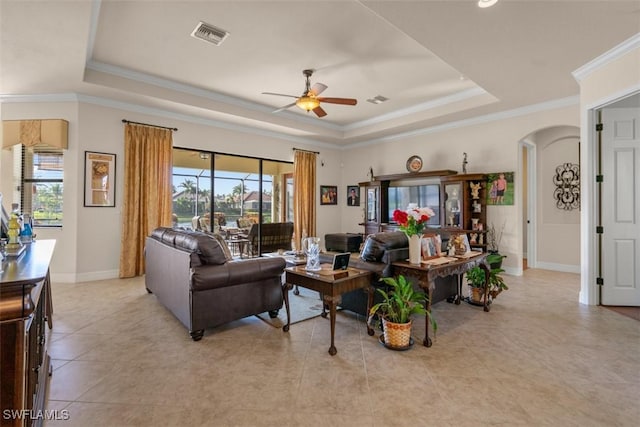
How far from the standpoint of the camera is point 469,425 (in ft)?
5.62

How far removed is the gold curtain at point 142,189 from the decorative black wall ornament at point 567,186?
7355mm

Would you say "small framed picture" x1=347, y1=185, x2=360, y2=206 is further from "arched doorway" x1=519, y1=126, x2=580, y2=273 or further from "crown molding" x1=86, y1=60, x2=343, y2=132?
"arched doorway" x1=519, y1=126, x2=580, y2=273

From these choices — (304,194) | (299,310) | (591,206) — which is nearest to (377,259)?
(299,310)

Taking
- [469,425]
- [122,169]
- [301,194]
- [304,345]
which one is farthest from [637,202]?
[122,169]

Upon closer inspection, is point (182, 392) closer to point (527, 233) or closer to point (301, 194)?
point (301, 194)

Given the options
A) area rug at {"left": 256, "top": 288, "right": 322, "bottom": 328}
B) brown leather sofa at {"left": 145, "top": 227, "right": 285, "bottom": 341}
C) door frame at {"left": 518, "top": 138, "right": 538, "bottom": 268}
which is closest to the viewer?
brown leather sofa at {"left": 145, "top": 227, "right": 285, "bottom": 341}

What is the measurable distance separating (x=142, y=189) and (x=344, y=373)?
15.3 ft

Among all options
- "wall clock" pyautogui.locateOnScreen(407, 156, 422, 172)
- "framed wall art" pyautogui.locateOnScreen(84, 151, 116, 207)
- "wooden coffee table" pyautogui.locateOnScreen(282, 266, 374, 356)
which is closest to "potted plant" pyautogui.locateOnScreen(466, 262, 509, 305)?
"wooden coffee table" pyautogui.locateOnScreen(282, 266, 374, 356)

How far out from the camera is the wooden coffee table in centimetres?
249

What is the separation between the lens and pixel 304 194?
298 inches

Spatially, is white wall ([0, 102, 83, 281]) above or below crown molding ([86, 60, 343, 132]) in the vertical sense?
below

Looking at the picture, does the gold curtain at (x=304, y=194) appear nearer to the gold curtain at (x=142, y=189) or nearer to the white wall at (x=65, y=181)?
the gold curtain at (x=142, y=189)

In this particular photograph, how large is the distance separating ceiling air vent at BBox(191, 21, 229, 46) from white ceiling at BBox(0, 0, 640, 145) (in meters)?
→ 0.09

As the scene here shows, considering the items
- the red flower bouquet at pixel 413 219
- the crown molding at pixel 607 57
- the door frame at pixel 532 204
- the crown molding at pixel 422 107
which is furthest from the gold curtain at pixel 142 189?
the door frame at pixel 532 204
